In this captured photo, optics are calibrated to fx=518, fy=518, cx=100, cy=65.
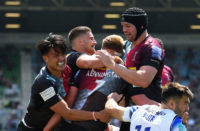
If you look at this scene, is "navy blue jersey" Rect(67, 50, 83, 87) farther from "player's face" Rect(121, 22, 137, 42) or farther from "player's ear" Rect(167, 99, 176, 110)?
"player's ear" Rect(167, 99, 176, 110)

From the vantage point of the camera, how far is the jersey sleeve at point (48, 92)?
205 inches

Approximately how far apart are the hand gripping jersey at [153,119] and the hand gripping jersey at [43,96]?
878 mm

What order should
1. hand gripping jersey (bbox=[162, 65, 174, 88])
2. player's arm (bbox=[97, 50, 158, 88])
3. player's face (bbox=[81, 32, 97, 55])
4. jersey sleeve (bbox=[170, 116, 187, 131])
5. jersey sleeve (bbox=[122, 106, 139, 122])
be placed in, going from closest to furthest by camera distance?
jersey sleeve (bbox=[170, 116, 187, 131]), jersey sleeve (bbox=[122, 106, 139, 122]), player's arm (bbox=[97, 50, 158, 88]), player's face (bbox=[81, 32, 97, 55]), hand gripping jersey (bbox=[162, 65, 174, 88])

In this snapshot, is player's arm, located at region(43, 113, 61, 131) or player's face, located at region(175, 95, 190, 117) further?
player's arm, located at region(43, 113, 61, 131)

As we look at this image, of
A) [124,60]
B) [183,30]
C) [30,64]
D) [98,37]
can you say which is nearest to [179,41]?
[183,30]

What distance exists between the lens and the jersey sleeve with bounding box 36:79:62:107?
5.21 metres

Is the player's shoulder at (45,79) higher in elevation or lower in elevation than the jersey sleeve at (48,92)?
higher

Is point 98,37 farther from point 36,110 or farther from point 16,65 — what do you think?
point 36,110

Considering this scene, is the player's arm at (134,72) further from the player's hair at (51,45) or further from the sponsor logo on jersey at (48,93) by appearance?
the sponsor logo on jersey at (48,93)

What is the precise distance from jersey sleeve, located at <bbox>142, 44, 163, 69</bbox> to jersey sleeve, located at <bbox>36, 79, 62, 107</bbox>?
3.11 ft

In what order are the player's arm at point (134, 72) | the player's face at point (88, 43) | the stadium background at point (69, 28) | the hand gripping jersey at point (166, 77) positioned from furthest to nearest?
the stadium background at point (69, 28)
the hand gripping jersey at point (166, 77)
the player's face at point (88, 43)
the player's arm at point (134, 72)

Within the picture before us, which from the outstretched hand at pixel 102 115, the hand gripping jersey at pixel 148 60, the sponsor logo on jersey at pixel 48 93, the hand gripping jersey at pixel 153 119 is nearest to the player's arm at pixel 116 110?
the hand gripping jersey at pixel 153 119

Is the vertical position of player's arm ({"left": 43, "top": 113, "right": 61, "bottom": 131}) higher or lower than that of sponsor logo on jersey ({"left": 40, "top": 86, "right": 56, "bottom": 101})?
lower

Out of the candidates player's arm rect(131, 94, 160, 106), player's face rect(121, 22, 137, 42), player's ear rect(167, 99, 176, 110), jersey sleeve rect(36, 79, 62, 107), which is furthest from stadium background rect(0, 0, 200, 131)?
player's ear rect(167, 99, 176, 110)
